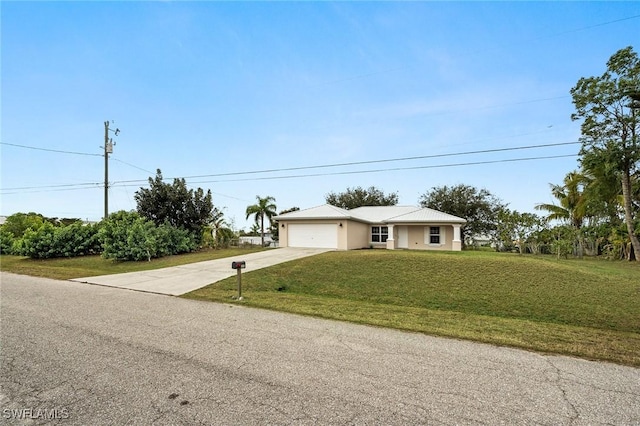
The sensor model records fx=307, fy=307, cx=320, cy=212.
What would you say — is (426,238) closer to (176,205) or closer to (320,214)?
(320,214)

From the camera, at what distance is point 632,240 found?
1639cm

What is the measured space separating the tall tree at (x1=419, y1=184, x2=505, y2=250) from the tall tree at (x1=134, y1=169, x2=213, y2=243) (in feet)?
74.7

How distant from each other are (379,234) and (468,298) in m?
Result: 15.1

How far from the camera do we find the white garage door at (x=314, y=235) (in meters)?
19.7

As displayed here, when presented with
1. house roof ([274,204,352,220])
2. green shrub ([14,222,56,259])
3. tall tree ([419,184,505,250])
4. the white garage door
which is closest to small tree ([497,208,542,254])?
tall tree ([419,184,505,250])

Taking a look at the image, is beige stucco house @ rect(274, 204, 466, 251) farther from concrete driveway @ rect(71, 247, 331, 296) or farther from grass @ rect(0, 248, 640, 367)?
concrete driveway @ rect(71, 247, 331, 296)

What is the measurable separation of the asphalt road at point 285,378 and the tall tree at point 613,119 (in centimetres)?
1721

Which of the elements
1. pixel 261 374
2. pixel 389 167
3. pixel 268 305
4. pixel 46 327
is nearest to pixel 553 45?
pixel 389 167

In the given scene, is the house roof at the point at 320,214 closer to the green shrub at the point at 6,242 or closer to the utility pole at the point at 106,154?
the utility pole at the point at 106,154

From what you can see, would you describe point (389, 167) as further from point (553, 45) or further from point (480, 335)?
point (480, 335)

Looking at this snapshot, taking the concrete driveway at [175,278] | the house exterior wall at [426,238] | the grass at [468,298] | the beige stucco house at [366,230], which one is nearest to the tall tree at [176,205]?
the beige stucco house at [366,230]

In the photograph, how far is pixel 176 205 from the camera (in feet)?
66.4

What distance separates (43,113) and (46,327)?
1659cm

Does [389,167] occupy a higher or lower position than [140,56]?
lower
